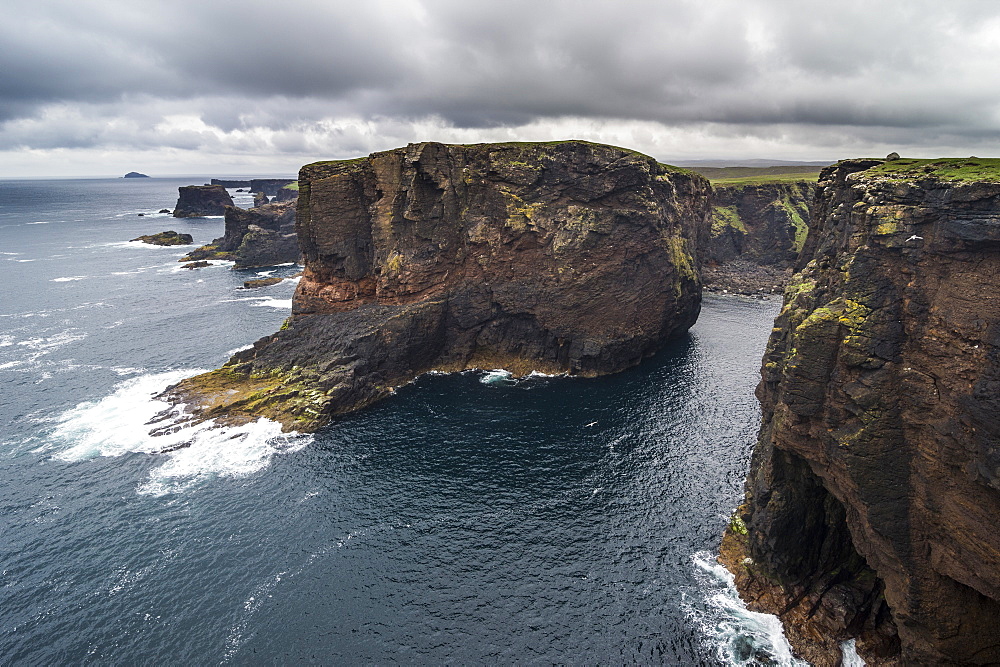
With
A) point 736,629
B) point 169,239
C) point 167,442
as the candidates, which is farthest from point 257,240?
point 736,629

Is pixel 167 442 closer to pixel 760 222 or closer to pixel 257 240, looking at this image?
pixel 257 240

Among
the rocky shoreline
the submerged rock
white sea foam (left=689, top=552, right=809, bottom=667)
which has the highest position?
the submerged rock

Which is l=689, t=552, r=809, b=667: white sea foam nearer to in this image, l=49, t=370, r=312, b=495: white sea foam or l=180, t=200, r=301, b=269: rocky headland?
l=49, t=370, r=312, b=495: white sea foam

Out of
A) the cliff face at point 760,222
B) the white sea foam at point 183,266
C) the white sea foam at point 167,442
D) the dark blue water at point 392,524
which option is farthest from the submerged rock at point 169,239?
the cliff face at point 760,222

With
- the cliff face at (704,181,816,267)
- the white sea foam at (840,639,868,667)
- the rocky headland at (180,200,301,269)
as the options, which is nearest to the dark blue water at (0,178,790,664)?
the white sea foam at (840,639,868,667)

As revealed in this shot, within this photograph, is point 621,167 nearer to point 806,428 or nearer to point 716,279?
point 806,428

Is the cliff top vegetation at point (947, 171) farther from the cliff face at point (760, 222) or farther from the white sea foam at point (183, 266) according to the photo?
the white sea foam at point (183, 266)

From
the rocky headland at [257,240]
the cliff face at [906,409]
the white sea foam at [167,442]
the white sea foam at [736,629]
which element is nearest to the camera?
the cliff face at [906,409]
